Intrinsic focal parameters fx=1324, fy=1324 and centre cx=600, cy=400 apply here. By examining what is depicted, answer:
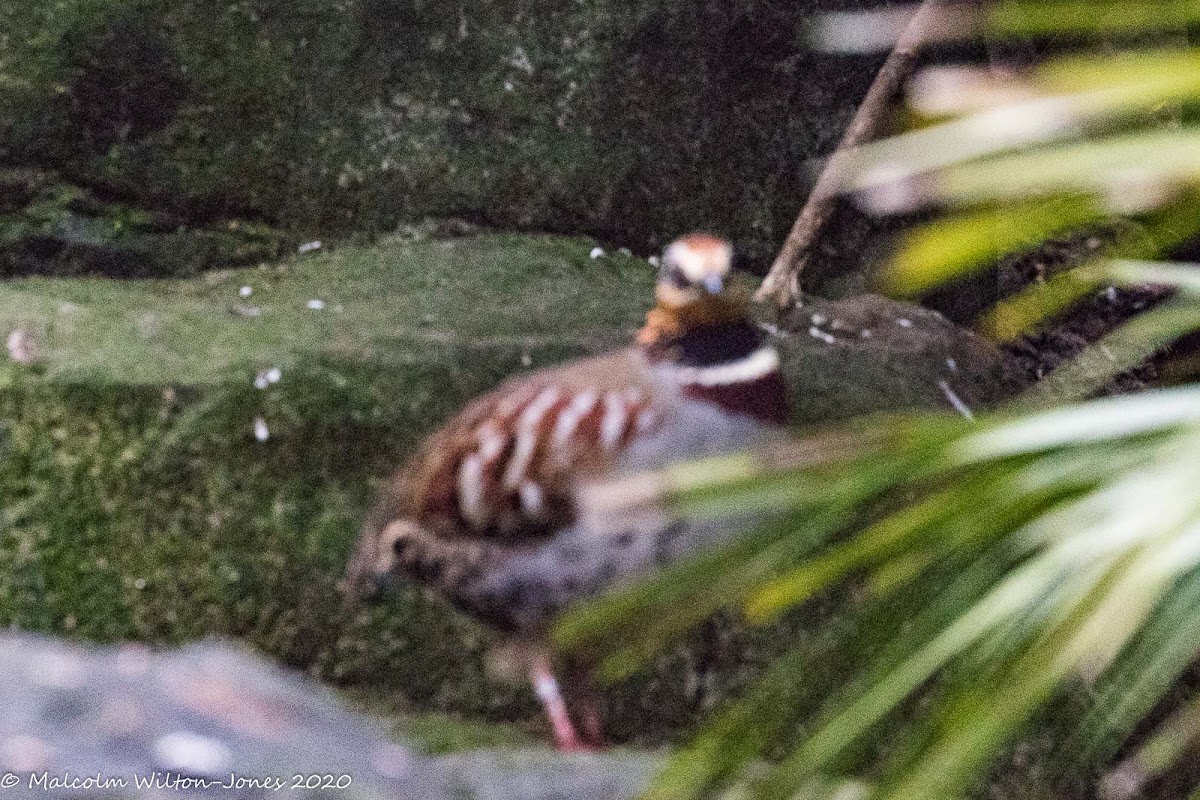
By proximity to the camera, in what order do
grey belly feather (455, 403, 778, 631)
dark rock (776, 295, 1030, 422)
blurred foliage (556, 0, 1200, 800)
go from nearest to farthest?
1. blurred foliage (556, 0, 1200, 800)
2. grey belly feather (455, 403, 778, 631)
3. dark rock (776, 295, 1030, 422)

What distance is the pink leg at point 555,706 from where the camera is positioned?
2143 millimetres

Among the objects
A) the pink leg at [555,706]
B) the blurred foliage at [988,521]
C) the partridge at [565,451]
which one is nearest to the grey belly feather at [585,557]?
the partridge at [565,451]

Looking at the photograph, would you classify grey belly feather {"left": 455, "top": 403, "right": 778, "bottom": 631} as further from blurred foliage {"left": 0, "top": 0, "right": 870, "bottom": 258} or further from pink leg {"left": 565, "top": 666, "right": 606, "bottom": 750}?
blurred foliage {"left": 0, "top": 0, "right": 870, "bottom": 258}

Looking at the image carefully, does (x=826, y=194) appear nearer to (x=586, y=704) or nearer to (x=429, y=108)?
(x=429, y=108)

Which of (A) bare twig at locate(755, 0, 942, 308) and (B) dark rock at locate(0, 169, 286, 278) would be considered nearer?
(A) bare twig at locate(755, 0, 942, 308)

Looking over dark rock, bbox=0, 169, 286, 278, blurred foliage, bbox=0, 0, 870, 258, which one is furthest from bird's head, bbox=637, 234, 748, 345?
dark rock, bbox=0, 169, 286, 278

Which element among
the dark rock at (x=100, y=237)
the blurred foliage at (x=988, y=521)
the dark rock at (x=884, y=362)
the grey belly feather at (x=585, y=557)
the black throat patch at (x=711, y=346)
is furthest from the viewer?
the dark rock at (x=100, y=237)

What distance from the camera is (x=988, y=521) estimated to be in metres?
0.70

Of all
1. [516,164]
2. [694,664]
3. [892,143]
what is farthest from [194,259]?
[892,143]

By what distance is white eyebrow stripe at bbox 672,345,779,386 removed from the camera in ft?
6.76

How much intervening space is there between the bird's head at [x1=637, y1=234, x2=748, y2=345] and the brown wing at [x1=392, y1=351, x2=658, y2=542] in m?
0.09

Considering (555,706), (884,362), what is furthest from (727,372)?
(884,362)

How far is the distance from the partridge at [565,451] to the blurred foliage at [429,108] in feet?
4.69

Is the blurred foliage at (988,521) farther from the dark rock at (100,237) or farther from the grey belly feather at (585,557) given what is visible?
the dark rock at (100,237)
